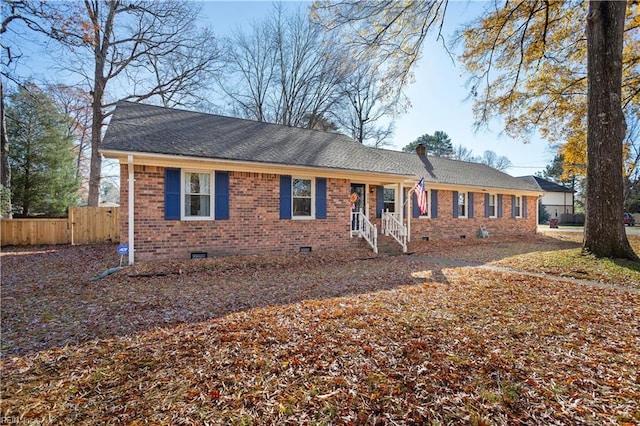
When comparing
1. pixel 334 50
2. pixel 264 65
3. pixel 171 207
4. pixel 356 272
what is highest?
pixel 264 65

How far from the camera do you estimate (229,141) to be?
10.2 m

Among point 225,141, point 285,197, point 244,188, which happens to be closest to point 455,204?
point 285,197

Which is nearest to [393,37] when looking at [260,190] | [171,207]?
[260,190]

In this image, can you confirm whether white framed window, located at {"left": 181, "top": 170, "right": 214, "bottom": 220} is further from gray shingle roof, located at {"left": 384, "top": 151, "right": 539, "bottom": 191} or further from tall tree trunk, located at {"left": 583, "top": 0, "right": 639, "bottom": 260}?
tall tree trunk, located at {"left": 583, "top": 0, "right": 639, "bottom": 260}

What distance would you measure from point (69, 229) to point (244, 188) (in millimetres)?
9254

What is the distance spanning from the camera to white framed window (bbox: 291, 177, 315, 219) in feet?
34.6

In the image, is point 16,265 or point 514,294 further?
point 16,265

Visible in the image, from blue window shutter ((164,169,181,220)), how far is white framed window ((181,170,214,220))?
23cm

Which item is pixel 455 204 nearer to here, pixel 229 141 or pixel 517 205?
pixel 517 205

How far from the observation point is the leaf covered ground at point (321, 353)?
2344mm

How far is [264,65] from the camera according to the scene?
24.8 m

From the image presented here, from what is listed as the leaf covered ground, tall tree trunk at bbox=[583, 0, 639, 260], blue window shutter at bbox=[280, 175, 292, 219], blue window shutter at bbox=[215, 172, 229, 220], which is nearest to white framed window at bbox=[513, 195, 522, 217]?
tall tree trunk at bbox=[583, 0, 639, 260]

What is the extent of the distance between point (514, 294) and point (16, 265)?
12262 mm

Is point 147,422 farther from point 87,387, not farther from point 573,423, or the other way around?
point 573,423
